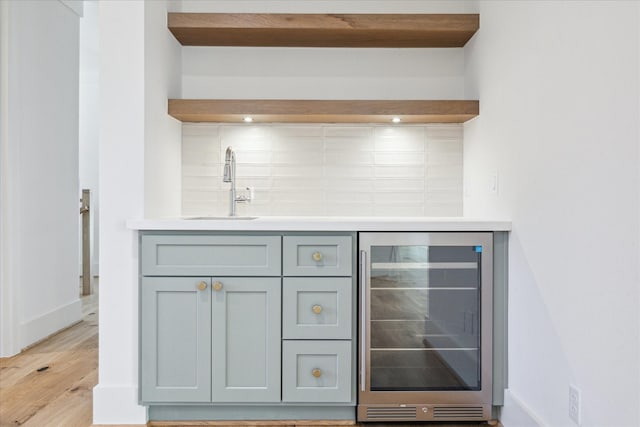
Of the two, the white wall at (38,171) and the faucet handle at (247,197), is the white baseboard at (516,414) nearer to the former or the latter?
the faucet handle at (247,197)

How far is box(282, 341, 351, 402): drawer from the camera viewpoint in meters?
2.08

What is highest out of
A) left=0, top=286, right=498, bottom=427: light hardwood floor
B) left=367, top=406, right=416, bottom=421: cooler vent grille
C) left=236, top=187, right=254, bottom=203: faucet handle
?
left=236, top=187, right=254, bottom=203: faucet handle

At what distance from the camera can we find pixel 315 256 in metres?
2.06

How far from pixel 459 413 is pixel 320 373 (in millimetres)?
624

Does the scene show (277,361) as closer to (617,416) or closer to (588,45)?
(617,416)

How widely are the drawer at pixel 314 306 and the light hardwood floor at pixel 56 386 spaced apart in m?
0.42

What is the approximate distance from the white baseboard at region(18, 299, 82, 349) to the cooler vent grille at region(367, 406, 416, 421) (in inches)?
93.2

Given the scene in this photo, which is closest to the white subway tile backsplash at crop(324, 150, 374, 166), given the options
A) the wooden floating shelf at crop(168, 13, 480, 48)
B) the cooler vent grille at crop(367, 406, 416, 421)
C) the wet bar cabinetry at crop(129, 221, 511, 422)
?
the wooden floating shelf at crop(168, 13, 480, 48)

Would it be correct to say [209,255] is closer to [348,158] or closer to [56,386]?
[348,158]

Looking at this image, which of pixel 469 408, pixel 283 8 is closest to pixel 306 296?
pixel 469 408

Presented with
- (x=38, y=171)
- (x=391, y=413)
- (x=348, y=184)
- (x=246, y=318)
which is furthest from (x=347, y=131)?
(x=38, y=171)

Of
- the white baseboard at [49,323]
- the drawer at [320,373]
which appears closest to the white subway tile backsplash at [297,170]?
the drawer at [320,373]

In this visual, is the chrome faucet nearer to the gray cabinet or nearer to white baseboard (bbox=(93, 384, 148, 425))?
the gray cabinet

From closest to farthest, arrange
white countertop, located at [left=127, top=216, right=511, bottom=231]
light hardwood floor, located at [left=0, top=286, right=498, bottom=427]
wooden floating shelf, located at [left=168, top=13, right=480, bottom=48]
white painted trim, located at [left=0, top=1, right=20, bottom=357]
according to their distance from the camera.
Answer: white countertop, located at [left=127, top=216, right=511, bottom=231] → light hardwood floor, located at [left=0, top=286, right=498, bottom=427] → wooden floating shelf, located at [left=168, top=13, right=480, bottom=48] → white painted trim, located at [left=0, top=1, right=20, bottom=357]
